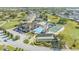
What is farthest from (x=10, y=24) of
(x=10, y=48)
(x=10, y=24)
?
(x=10, y=48)

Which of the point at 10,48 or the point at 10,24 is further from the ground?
the point at 10,24

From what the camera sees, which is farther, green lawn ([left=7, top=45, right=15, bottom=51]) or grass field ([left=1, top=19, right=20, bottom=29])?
grass field ([left=1, top=19, right=20, bottom=29])

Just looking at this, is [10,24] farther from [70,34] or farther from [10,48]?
[70,34]

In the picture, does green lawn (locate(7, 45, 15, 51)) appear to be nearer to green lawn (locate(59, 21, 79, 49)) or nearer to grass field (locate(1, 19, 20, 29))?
grass field (locate(1, 19, 20, 29))

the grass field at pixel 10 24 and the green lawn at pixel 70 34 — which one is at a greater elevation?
the grass field at pixel 10 24

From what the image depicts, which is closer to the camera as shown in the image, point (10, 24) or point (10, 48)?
point (10, 48)

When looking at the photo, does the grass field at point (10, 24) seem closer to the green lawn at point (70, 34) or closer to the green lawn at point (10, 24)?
the green lawn at point (10, 24)

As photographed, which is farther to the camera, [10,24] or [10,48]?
[10,24]

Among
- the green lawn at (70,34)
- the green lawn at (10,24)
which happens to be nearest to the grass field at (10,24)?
the green lawn at (10,24)

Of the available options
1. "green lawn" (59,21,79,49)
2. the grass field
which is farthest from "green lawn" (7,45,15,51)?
"green lawn" (59,21,79,49)

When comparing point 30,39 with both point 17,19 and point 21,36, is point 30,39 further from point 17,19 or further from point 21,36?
point 17,19

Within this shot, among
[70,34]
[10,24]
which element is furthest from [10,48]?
[70,34]
